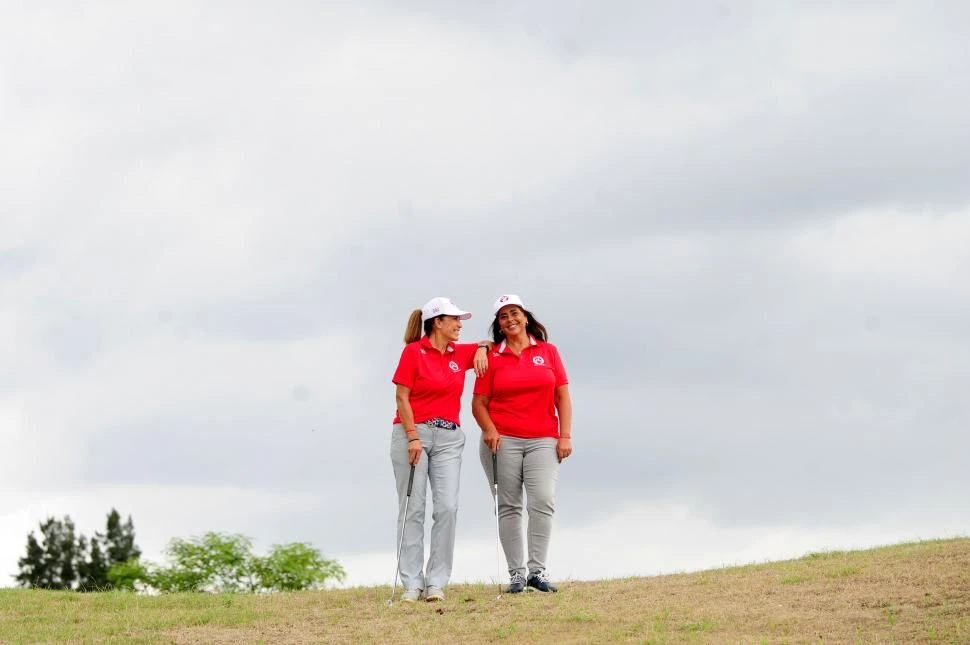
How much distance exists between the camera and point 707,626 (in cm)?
1168

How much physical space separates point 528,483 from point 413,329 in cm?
196

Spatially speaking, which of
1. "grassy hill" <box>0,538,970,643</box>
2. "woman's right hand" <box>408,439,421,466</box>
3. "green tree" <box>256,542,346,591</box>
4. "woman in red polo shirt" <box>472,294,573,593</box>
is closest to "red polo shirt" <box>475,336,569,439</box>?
"woman in red polo shirt" <box>472,294,573,593</box>

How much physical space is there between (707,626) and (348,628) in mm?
3481

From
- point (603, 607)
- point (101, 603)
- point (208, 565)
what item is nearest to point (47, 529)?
point (208, 565)

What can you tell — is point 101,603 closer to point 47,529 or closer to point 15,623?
point 15,623

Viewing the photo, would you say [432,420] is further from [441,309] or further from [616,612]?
[616,612]

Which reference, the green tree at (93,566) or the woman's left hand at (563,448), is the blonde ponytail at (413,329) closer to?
the woman's left hand at (563,448)

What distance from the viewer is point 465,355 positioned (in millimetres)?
12945

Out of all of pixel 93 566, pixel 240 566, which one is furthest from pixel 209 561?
pixel 93 566

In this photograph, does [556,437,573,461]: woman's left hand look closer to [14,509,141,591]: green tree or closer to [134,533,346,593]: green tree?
[134,533,346,593]: green tree

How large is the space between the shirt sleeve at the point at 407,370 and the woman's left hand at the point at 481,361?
620mm

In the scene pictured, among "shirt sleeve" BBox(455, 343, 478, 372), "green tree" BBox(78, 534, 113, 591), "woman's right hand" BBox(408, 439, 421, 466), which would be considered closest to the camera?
"woman's right hand" BBox(408, 439, 421, 466)

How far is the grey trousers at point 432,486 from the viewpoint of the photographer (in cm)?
1270

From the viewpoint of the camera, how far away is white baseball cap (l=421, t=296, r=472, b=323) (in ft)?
41.8
